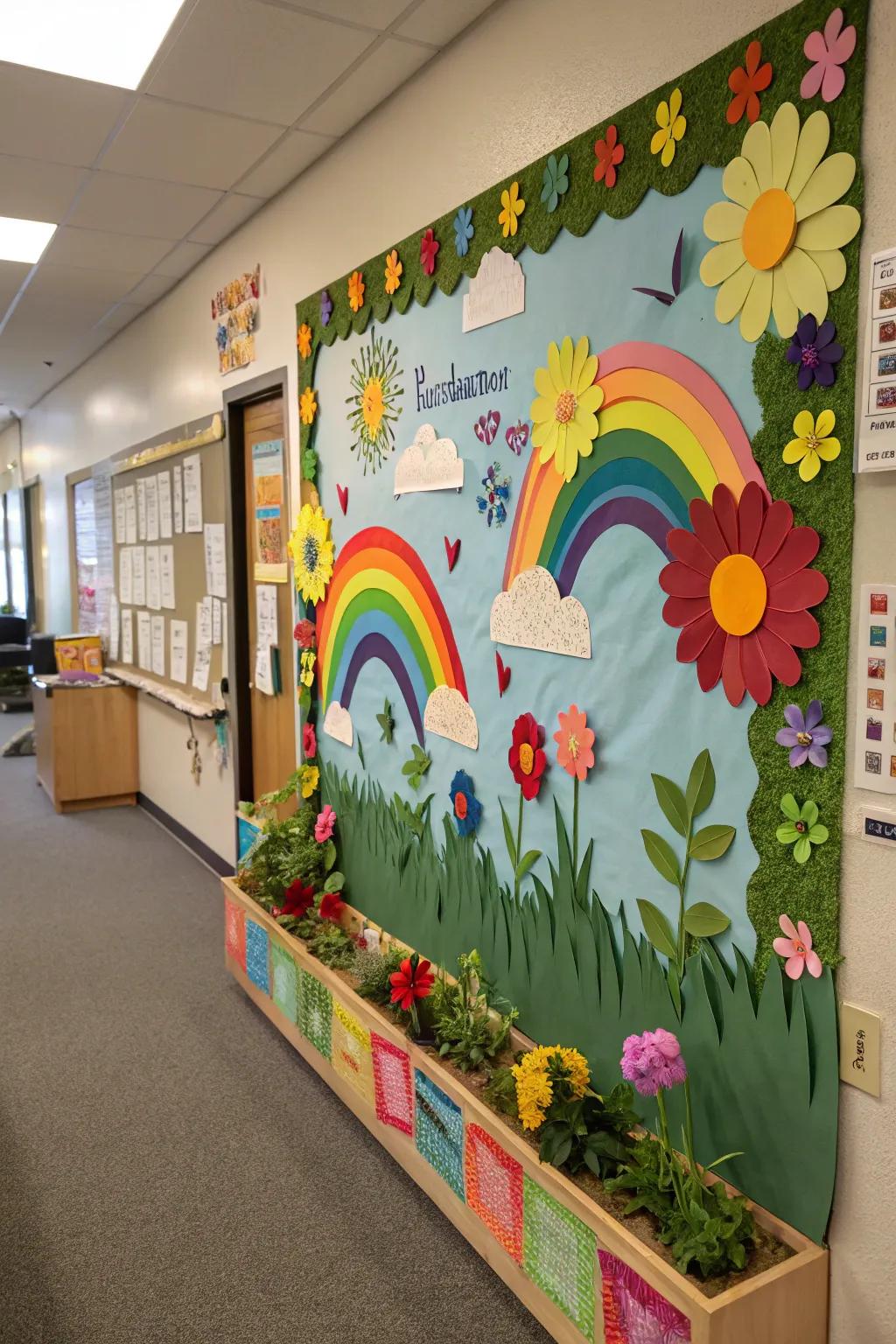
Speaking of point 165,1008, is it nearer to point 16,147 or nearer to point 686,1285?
point 686,1285

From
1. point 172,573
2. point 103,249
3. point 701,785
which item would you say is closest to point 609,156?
point 701,785

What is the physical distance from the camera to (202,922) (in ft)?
13.1

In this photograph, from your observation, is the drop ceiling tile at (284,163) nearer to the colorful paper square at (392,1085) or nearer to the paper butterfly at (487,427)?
the paper butterfly at (487,427)

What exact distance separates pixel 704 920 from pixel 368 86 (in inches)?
87.5

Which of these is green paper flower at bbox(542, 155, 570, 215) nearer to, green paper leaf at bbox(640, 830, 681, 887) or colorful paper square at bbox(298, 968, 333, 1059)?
green paper leaf at bbox(640, 830, 681, 887)

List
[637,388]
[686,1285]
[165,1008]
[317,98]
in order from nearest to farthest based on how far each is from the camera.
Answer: [686,1285] < [637,388] < [317,98] < [165,1008]

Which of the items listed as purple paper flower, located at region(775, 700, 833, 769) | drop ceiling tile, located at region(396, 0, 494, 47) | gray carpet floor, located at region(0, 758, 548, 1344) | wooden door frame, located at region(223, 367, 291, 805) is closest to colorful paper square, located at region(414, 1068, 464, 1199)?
gray carpet floor, located at region(0, 758, 548, 1344)

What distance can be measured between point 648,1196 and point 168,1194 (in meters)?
1.25

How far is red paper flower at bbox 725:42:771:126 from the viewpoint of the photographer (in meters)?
1.49

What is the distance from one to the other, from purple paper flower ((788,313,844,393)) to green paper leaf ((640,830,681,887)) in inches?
31.8

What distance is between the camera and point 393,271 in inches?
101

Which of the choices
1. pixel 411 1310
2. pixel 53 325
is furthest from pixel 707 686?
pixel 53 325

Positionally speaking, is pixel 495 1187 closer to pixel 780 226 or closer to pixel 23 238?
pixel 780 226

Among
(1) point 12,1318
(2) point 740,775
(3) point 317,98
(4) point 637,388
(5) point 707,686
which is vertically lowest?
(1) point 12,1318
